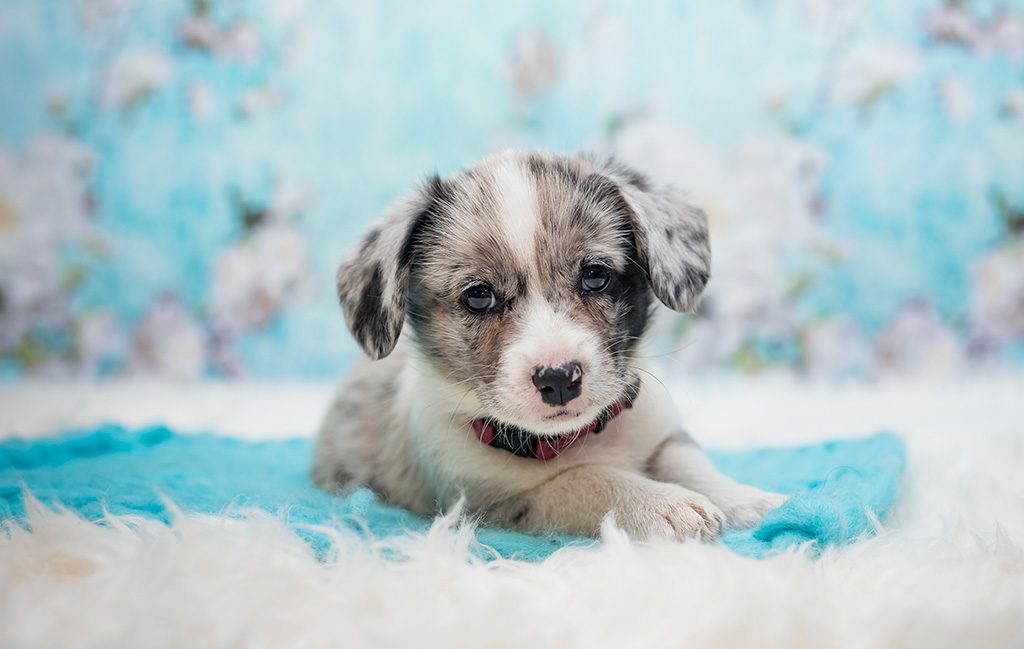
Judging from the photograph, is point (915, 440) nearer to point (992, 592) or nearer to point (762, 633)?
point (992, 592)

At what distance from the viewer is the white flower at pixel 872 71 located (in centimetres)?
582

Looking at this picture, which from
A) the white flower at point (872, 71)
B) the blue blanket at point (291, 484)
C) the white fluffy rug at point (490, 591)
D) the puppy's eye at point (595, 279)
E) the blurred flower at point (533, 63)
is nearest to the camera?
the white fluffy rug at point (490, 591)

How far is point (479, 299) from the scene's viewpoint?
8.76 feet

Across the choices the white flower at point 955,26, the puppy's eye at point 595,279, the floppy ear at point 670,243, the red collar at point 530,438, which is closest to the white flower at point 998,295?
the white flower at point 955,26

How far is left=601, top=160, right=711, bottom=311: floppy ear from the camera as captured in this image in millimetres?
2629

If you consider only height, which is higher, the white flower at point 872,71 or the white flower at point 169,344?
the white flower at point 872,71

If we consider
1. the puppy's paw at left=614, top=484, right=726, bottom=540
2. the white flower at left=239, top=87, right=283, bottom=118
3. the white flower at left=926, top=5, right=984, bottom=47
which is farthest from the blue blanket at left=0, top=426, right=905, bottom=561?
the white flower at left=926, top=5, right=984, bottom=47

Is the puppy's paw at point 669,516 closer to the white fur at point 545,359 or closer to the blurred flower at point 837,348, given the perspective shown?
the white fur at point 545,359

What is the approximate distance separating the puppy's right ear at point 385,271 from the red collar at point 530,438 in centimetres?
40

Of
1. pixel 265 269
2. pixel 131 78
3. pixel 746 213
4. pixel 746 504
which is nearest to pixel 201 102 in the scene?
pixel 131 78

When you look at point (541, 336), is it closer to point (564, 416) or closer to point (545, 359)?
point (545, 359)

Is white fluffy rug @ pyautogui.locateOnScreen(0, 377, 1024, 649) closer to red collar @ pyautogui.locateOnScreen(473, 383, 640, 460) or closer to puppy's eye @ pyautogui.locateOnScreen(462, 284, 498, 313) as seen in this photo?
red collar @ pyautogui.locateOnScreen(473, 383, 640, 460)

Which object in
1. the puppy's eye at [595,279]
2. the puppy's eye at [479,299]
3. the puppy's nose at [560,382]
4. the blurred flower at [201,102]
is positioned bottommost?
the puppy's nose at [560,382]

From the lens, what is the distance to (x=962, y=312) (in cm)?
574
